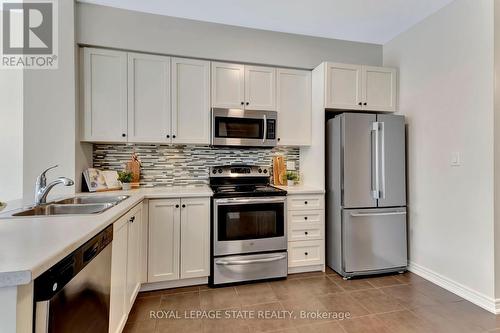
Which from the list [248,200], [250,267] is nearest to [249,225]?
[248,200]

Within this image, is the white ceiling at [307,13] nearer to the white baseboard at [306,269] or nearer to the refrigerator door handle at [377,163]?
the refrigerator door handle at [377,163]

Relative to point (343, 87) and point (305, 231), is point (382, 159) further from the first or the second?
point (305, 231)

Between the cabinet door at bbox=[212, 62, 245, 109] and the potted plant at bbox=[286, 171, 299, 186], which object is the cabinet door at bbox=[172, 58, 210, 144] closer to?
the cabinet door at bbox=[212, 62, 245, 109]

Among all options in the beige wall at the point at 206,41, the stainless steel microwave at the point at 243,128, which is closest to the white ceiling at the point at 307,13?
the beige wall at the point at 206,41

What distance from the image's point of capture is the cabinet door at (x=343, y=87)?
2873mm

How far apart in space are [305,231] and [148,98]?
2.13 metres

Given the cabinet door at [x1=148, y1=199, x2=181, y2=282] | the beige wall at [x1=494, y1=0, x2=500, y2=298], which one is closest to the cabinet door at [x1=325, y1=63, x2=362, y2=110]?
the beige wall at [x1=494, y1=0, x2=500, y2=298]

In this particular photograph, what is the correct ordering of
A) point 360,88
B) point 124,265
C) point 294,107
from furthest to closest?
1. point 294,107
2. point 360,88
3. point 124,265

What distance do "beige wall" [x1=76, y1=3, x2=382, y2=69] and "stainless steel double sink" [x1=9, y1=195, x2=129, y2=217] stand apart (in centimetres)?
147

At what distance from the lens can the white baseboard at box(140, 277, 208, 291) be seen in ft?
8.05

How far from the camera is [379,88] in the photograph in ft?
9.95

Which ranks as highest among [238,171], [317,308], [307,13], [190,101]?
[307,13]

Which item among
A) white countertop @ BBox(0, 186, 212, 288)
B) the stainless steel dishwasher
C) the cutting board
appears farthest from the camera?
the cutting board

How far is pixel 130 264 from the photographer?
6.44 feet
